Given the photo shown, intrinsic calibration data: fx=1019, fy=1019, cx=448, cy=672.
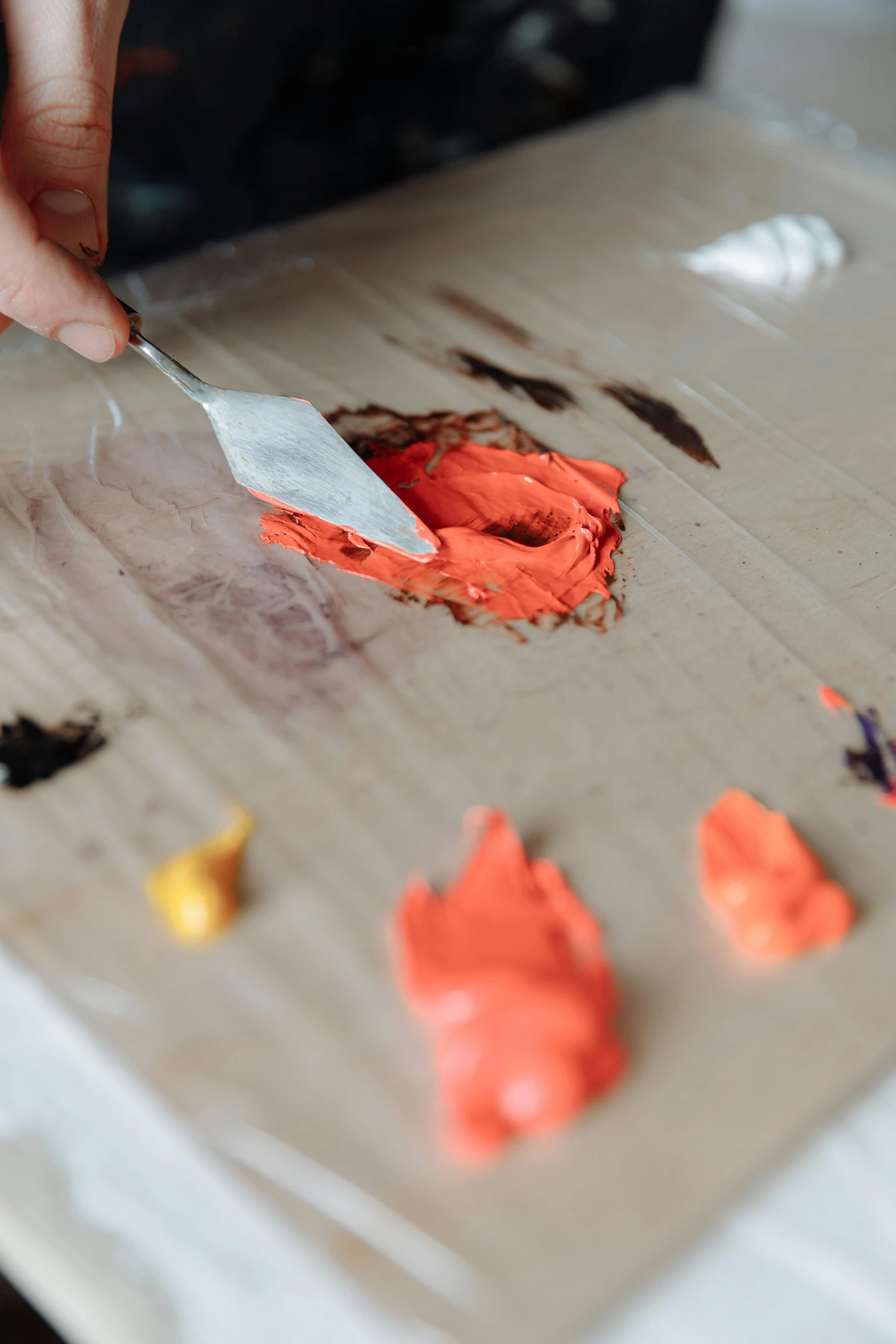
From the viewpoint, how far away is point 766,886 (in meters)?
0.64

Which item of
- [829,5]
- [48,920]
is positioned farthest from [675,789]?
[829,5]

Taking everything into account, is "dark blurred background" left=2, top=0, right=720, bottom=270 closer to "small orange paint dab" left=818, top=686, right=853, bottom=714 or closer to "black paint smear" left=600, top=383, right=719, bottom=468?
"black paint smear" left=600, top=383, right=719, bottom=468

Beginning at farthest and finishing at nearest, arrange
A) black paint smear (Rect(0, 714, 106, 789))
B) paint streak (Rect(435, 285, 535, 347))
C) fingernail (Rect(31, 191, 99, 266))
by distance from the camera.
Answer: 1. paint streak (Rect(435, 285, 535, 347))
2. fingernail (Rect(31, 191, 99, 266))
3. black paint smear (Rect(0, 714, 106, 789))

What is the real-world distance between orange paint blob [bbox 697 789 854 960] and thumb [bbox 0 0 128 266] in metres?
0.75

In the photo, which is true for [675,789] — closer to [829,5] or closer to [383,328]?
[383,328]

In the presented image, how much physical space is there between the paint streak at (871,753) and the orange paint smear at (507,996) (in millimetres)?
254

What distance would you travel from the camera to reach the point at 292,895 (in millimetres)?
636

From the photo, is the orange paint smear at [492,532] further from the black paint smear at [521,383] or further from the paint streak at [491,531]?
the black paint smear at [521,383]

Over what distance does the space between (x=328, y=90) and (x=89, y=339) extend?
3.01ft

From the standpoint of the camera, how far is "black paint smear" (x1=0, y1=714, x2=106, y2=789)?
69cm

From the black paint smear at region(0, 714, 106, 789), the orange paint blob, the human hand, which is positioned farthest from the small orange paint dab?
the human hand

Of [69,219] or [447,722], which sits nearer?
[447,722]

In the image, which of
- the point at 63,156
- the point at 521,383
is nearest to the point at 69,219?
the point at 63,156

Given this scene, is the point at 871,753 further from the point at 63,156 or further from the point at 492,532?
the point at 63,156
